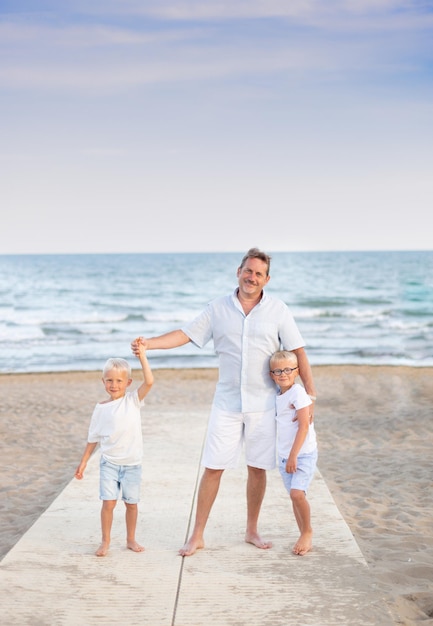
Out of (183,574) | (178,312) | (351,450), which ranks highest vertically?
(183,574)

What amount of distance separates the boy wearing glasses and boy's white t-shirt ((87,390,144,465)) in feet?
2.76

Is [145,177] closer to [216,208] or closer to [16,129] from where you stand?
[216,208]

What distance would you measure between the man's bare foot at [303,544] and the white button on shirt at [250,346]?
84 centimetres

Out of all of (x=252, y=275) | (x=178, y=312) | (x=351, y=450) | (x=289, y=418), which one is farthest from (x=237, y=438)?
(x=178, y=312)

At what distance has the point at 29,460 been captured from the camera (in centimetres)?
803

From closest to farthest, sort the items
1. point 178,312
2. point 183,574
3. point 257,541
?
point 183,574 < point 257,541 < point 178,312

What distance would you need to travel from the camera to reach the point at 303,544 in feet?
14.7

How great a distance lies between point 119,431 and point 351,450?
4812 mm

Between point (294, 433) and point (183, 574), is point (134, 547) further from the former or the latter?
point (294, 433)

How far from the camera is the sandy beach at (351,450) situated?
4.97 m

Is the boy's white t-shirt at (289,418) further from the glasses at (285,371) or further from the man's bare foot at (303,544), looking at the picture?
the man's bare foot at (303,544)

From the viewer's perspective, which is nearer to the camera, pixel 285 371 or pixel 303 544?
pixel 285 371

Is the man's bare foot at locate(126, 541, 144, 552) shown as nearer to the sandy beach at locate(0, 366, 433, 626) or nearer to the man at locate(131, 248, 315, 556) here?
the man at locate(131, 248, 315, 556)

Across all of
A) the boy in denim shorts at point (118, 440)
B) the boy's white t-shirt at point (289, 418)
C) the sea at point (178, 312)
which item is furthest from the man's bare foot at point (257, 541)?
the sea at point (178, 312)
